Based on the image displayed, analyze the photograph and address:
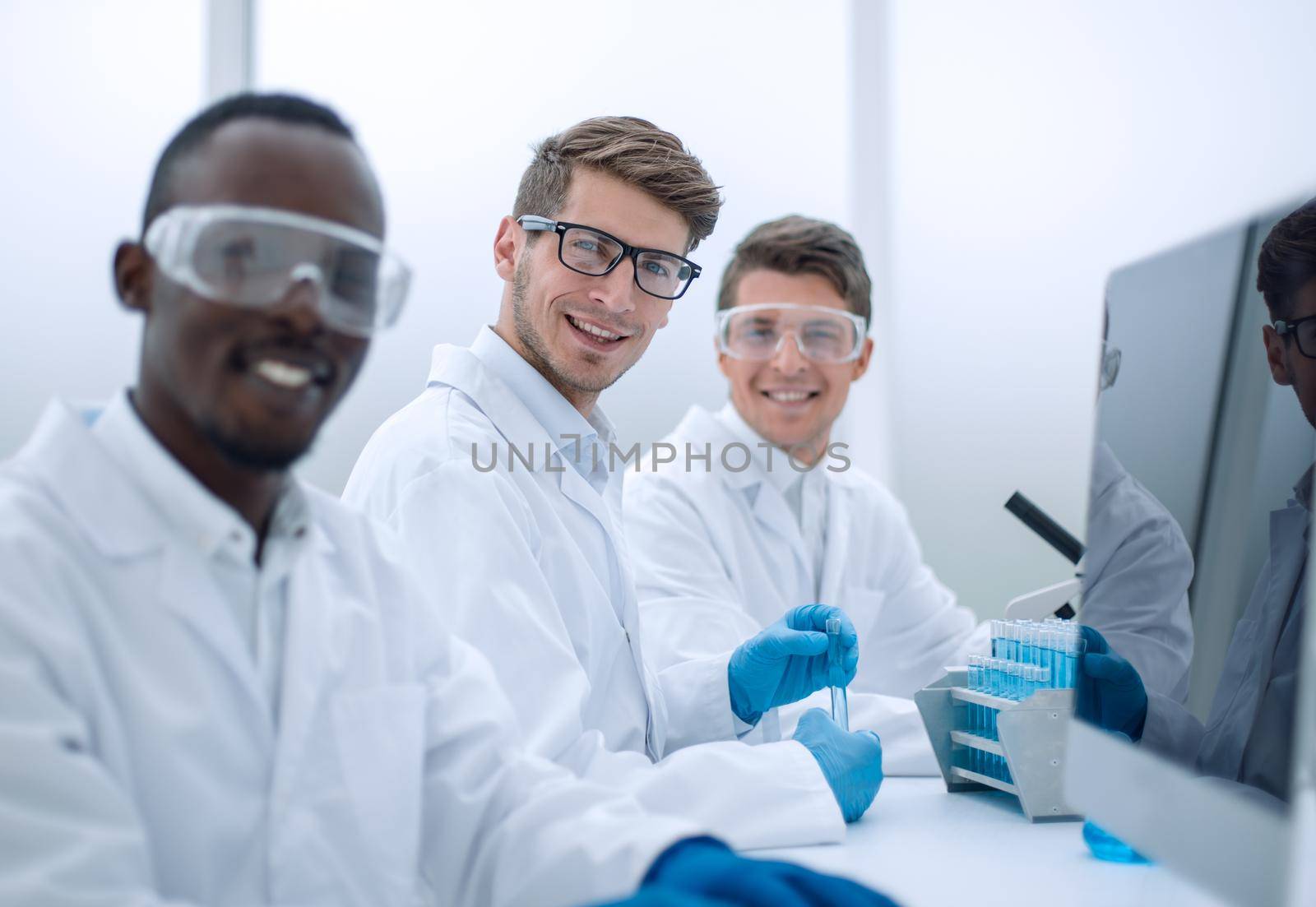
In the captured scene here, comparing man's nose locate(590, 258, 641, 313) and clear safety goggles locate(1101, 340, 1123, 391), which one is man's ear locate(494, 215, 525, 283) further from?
clear safety goggles locate(1101, 340, 1123, 391)

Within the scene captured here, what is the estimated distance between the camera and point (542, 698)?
1243 millimetres

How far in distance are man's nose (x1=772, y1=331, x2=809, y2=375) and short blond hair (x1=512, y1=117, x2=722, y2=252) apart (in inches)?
22.4

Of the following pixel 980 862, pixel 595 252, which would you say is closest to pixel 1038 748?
pixel 980 862

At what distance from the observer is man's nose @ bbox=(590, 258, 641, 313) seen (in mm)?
1671

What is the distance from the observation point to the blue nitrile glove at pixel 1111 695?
998 millimetres

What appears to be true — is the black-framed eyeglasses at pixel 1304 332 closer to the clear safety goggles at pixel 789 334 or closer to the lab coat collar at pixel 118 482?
the lab coat collar at pixel 118 482

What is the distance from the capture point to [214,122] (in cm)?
85

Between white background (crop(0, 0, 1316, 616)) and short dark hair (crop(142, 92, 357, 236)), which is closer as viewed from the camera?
short dark hair (crop(142, 92, 357, 236))

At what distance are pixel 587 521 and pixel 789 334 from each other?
0.94 m

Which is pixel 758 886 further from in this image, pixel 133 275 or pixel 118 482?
pixel 133 275

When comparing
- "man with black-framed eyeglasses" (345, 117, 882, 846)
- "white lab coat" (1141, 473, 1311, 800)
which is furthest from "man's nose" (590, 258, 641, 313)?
"white lab coat" (1141, 473, 1311, 800)

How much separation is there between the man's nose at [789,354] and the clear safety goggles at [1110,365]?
1162 millimetres

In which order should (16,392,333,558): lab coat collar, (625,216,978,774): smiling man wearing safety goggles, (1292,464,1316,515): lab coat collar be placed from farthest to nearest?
(625,216,978,774): smiling man wearing safety goggles, (1292,464,1316,515): lab coat collar, (16,392,333,558): lab coat collar

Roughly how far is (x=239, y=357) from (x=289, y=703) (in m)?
0.29
